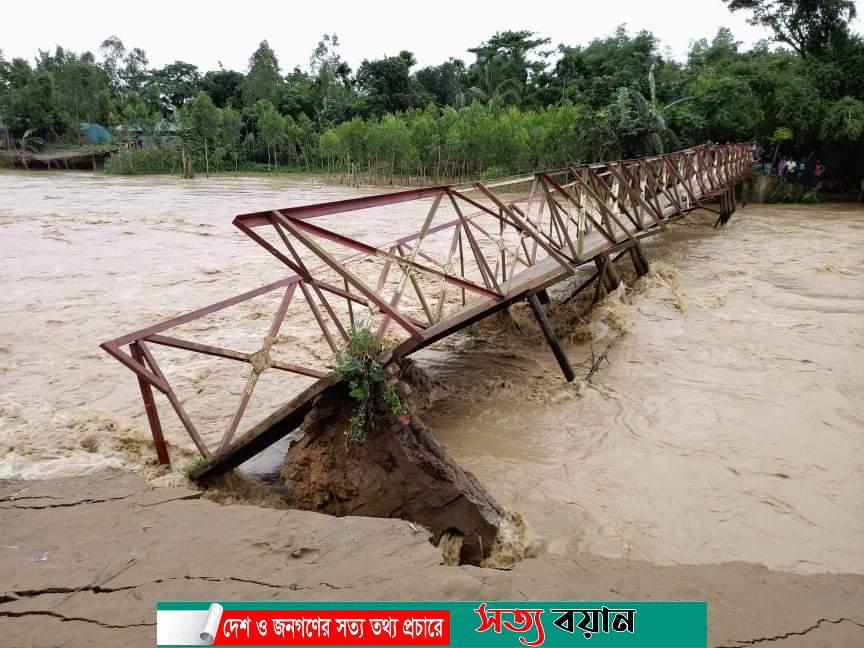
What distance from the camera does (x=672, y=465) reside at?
4.31 meters

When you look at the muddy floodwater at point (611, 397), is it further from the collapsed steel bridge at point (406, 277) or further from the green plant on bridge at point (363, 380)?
the green plant on bridge at point (363, 380)

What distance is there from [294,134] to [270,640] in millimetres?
46240

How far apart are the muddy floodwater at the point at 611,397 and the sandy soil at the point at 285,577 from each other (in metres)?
0.60

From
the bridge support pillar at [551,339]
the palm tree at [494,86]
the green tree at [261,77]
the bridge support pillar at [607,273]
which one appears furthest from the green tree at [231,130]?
the bridge support pillar at [551,339]

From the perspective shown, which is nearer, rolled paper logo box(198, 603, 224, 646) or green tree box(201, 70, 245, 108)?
rolled paper logo box(198, 603, 224, 646)

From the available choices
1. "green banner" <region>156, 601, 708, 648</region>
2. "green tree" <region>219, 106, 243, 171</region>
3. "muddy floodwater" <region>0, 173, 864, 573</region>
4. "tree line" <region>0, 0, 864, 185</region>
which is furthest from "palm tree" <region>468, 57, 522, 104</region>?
"green banner" <region>156, 601, 708, 648</region>

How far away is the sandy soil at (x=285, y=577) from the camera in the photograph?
233 centimetres

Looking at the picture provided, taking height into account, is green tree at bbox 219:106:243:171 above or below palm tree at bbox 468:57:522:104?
below

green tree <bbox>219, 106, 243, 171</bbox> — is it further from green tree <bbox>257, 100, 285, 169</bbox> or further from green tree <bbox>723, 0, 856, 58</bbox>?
green tree <bbox>723, 0, 856, 58</bbox>

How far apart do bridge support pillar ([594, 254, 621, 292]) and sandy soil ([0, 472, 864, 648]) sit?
499cm

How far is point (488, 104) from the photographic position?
3503cm

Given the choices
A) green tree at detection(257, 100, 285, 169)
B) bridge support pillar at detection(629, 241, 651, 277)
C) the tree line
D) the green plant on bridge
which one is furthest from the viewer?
green tree at detection(257, 100, 285, 169)

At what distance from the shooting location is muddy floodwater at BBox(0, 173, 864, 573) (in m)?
3.69

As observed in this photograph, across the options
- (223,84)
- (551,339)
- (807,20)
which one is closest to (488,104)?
(807,20)
